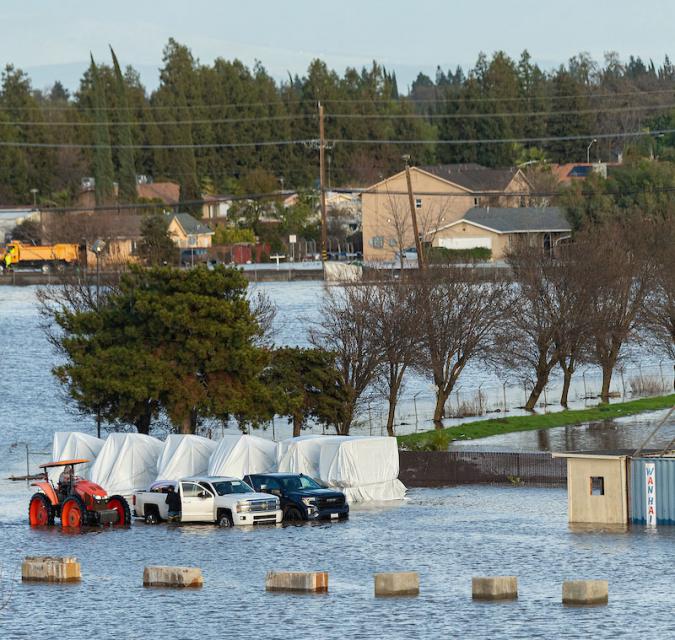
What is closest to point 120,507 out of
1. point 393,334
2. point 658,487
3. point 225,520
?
point 225,520

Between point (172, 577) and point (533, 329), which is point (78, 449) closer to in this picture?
point (172, 577)

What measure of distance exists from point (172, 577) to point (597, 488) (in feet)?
41.9

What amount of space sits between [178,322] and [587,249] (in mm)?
23356

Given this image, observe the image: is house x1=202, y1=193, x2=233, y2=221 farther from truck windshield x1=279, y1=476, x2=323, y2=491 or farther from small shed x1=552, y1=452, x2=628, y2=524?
small shed x1=552, y1=452, x2=628, y2=524

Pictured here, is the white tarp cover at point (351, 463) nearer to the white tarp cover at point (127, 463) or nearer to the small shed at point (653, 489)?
the white tarp cover at point (127, 463)

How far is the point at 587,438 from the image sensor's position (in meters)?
55.2

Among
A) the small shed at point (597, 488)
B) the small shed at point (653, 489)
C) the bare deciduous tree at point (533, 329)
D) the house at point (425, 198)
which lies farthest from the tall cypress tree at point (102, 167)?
the small shed at point (653, 489)

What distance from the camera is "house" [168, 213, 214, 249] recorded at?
173750mm

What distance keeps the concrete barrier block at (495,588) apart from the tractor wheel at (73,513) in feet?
53.4

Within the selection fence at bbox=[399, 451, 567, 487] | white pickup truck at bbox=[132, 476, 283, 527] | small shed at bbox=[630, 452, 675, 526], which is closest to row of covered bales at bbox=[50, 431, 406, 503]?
fence at bbox=[399, 451, 567, 487]

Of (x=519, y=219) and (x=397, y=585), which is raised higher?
(x=519, y=219)

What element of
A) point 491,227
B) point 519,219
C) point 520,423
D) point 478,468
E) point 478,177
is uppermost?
point 478,177

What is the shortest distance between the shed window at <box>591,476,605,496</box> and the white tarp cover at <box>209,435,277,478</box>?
38.1ft

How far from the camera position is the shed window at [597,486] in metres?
39.7
